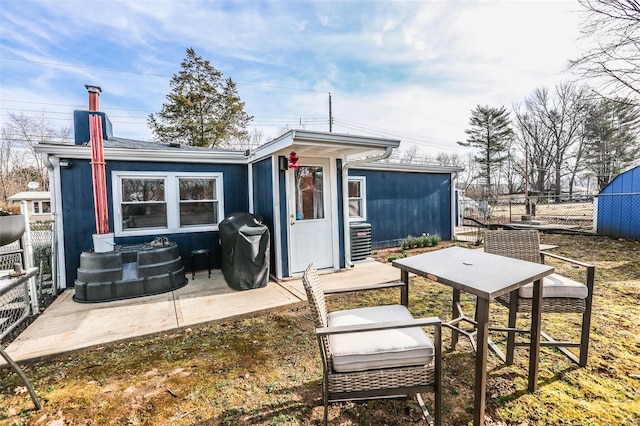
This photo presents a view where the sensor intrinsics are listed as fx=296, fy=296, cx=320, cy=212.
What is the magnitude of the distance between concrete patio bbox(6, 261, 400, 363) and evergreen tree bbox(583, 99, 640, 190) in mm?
26235

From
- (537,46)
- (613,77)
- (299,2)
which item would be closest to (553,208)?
(613,77)

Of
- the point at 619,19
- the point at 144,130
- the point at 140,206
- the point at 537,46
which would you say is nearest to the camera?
the point at 140,206

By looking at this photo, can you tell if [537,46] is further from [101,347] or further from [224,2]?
[101,347]

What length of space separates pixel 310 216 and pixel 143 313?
9.36 ft

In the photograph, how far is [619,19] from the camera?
8648mm

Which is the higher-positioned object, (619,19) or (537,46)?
(619,19)

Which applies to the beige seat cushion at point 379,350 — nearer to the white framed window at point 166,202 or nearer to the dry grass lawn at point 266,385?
the dry grass lawn at point 266,385

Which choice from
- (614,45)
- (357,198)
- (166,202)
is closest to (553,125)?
(614,45)

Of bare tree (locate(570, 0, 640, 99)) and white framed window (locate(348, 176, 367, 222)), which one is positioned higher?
bare tree (locate(570, 0, 640, 99))

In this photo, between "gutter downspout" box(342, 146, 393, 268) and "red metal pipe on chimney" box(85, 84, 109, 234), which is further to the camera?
"gutter downspout" box(342, 146, 393, 268)

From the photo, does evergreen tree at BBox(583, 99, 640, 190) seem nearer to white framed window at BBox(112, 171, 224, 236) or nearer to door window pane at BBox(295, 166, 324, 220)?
door window pane at BBox(295, 166, 324, 220)

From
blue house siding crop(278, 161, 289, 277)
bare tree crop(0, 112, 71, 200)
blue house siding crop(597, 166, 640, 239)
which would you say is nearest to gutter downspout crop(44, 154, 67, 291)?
blue house siding crop(278, 161, 289, 277)

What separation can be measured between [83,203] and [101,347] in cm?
302

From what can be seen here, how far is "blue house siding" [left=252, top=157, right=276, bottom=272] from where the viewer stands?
5.02 m
